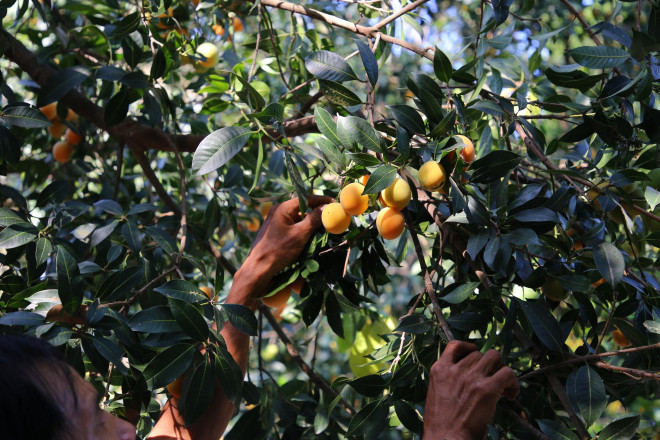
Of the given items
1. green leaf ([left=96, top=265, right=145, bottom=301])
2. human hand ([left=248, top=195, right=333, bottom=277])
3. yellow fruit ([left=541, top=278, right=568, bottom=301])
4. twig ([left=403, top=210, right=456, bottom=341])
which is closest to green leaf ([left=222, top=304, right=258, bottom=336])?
human hand ([left=248, top=195, right=333, bottom=277])

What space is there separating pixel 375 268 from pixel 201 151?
45 centimetres

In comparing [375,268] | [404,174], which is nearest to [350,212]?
[404,174]

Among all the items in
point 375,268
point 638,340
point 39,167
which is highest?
point 39,167

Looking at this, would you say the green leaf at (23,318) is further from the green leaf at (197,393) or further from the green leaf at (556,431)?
the green leaf at (556,431)

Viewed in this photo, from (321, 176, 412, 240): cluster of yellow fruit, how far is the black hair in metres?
0.52

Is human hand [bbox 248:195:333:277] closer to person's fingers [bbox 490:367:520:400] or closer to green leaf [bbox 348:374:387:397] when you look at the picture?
green leaf [bbox 348:374:387:397]

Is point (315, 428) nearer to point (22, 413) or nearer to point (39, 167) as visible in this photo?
point (22, 413)

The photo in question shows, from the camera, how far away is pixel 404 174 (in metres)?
1.13

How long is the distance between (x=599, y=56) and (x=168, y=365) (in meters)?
0.96

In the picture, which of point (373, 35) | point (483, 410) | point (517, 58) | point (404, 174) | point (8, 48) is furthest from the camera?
point (517, 58)

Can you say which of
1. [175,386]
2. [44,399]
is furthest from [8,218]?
[44,399]

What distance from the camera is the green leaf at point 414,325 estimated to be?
1.11 metres

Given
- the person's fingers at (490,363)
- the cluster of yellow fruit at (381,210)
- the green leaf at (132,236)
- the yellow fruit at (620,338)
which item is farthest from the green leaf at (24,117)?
the yellow fruit at (620,338)

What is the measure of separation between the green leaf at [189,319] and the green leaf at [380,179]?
Answer: 1.18ft
